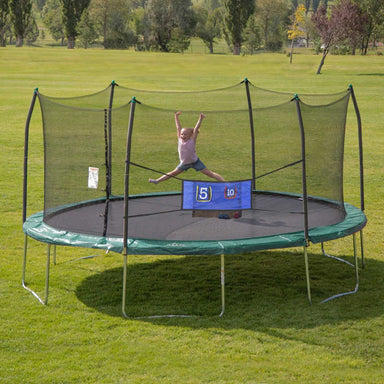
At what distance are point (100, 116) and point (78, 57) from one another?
52228 mm

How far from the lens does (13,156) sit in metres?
17.1

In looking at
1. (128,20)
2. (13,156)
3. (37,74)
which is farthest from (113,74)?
(128,20)

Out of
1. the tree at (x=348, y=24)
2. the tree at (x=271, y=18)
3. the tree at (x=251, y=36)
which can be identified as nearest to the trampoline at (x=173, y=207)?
the tree at (x=348, y=24)

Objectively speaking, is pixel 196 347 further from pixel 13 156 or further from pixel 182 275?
pixel 13 156

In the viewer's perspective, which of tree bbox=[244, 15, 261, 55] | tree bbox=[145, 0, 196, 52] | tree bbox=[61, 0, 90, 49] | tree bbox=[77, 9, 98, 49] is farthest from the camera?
tree bbox=[145, 0, 196, 52]

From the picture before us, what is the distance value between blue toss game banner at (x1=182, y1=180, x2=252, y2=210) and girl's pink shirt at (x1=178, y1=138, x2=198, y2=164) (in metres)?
1.32

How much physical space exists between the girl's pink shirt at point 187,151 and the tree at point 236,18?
70869mm

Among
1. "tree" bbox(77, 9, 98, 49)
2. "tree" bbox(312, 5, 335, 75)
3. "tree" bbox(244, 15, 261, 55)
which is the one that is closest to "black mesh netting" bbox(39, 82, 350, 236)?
"tree" bbox(312, 5, 335, 75)

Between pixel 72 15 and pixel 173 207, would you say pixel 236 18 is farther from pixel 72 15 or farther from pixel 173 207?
pixel 173 207

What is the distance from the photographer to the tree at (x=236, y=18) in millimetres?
77375

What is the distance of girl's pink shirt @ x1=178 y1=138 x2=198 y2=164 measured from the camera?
891cm

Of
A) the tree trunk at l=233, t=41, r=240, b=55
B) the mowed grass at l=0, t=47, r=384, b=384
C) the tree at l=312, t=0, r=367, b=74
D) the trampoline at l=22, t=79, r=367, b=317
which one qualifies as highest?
the tree at l=312, t=0, r=367, b=74

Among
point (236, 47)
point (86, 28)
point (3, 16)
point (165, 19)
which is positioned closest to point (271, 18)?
point (165, 19)

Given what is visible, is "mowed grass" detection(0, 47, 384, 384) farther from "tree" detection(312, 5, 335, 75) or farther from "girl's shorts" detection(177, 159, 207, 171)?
"tree" detection(312, 5, 335, 75)
